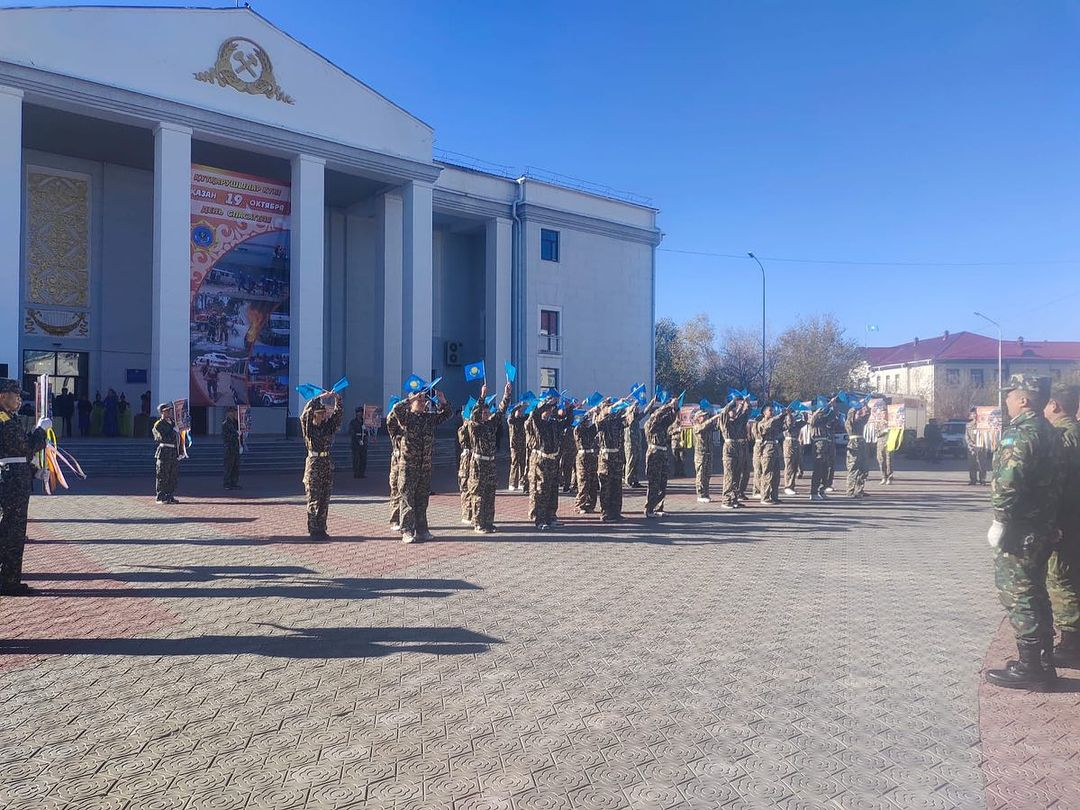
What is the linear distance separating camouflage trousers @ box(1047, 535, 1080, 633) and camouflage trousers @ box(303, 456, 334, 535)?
8.01m

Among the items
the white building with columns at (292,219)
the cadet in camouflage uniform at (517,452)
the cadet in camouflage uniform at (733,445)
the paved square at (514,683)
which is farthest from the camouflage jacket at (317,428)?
the white building with columns at (292,219)

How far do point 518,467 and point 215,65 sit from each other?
674 inches

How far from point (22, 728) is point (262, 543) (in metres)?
5.61

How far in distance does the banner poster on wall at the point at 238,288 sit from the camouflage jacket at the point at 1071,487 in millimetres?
24367

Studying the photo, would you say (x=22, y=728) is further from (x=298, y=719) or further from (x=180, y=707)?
(x=298, y=719)

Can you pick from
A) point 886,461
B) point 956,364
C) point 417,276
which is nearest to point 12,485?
point 886,461

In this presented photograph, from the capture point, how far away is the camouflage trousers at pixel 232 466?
1605 centimetres

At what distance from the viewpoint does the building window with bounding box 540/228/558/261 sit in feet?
114

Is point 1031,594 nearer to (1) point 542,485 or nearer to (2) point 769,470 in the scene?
(1) point 542,485

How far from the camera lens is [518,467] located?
16.7 metres

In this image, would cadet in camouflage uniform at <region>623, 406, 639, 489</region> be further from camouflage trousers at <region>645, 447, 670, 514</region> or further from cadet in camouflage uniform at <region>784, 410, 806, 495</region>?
camouflage trousers at <region>645, 447, 670, 514</region>

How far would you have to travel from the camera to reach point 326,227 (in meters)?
31.3

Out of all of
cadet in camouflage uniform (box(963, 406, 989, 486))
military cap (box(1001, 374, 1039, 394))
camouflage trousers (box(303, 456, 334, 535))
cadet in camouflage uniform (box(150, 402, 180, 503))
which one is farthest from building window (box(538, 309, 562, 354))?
military cap (box(1001, 374, 1039, 394))

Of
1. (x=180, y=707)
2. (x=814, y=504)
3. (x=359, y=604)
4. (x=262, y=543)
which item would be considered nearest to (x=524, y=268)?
(x=814, y=504)
